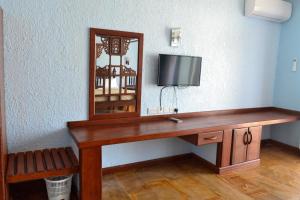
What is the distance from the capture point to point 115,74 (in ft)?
8.96

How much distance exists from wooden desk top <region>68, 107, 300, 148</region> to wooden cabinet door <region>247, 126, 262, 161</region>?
9cm

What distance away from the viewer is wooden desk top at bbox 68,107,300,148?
228 cm

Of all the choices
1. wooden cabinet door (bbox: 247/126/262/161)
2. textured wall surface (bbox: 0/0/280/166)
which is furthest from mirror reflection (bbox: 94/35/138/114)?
wooden cabinet door (bbox: 247/126/262/161)

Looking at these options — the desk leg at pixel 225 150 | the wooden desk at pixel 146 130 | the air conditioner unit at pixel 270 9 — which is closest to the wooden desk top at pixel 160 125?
the wooden desk at pixel 146 130

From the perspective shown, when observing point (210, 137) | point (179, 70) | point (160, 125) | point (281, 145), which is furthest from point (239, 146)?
point (281, 145)

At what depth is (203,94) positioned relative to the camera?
11.1ft

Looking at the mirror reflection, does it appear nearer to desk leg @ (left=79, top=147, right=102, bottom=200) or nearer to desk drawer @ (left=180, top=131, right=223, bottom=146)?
desk leg @ (left=79, top=147, right=102, bottom=200)

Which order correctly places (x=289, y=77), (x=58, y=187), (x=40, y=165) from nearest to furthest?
(x=40, y=165) → (x=58, y=187) → (x=289, y=77)

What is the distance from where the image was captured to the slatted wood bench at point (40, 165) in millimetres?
1980

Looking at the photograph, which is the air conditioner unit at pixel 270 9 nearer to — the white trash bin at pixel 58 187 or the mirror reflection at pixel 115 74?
the mirror reflection at pixel 115 74

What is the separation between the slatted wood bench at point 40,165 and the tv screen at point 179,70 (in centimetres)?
134

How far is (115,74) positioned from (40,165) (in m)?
1.17

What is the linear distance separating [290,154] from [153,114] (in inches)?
90.2

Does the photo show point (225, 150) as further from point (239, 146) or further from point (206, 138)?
point (206, 138)
